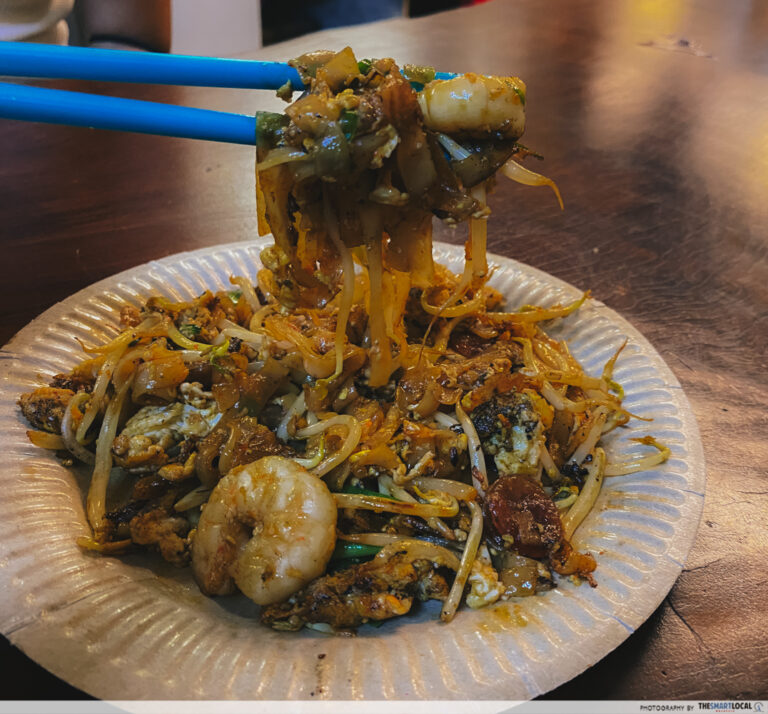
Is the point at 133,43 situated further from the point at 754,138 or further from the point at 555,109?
the point at 754,138

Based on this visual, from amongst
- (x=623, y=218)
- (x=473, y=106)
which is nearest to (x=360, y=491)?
(x=473, y=106)

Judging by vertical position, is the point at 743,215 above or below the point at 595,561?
above

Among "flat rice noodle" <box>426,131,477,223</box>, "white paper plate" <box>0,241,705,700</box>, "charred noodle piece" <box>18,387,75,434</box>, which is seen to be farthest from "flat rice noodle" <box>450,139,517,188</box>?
"charred noodle piece" <box>18,387,75,434</box>

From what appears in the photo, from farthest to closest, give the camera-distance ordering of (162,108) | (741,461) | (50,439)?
(741,461)
(50,439)
(162,108)

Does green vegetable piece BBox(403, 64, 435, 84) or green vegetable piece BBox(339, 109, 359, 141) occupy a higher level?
green vegetable piece BBox(403, 64, 435, 84)

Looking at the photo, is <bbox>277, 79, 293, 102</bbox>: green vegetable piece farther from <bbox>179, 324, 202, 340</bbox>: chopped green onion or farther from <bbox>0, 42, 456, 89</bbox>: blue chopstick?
<bbox>179, 324, 202, 340</bbox>: chopped green onion

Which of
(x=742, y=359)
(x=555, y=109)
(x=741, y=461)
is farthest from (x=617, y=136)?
(x=741, y=461)

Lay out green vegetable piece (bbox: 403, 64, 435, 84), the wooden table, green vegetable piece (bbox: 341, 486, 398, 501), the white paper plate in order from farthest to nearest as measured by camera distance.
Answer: green vegetable piece (bbox: 341, 486, 398, 501) < the wooden table < green vegetable piece (bbox: 403, 64, 435, 84) < the white paper plate
